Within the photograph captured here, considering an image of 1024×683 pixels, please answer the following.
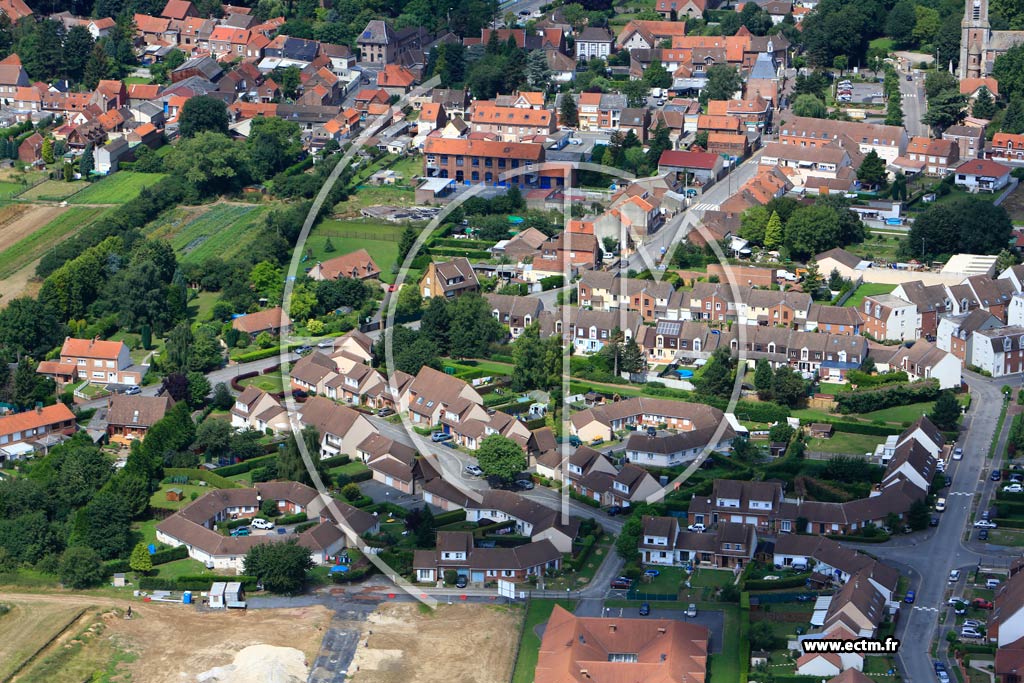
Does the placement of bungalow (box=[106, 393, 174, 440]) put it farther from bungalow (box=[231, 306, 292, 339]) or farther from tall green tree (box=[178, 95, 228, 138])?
tall green tree (box=[178, 95, 228, 138])

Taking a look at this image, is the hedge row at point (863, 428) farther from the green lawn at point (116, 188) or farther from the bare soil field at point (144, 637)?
the green lawn at point (116, 188)

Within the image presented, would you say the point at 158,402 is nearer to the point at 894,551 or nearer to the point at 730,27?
the point at 894,551

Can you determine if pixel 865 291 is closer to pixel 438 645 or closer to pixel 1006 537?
pixel 1006 537

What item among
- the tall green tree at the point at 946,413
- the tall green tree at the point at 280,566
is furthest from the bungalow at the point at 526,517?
the tall green tree at the point at 946,413

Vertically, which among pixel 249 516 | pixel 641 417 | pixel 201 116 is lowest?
pixel 249 516

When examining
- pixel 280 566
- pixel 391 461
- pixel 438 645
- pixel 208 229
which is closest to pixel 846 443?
pixel 391 461

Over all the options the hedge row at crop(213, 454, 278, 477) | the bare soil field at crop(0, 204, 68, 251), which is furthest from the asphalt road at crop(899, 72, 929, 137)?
the hedge row at crop(213, 454, 278, 477)
